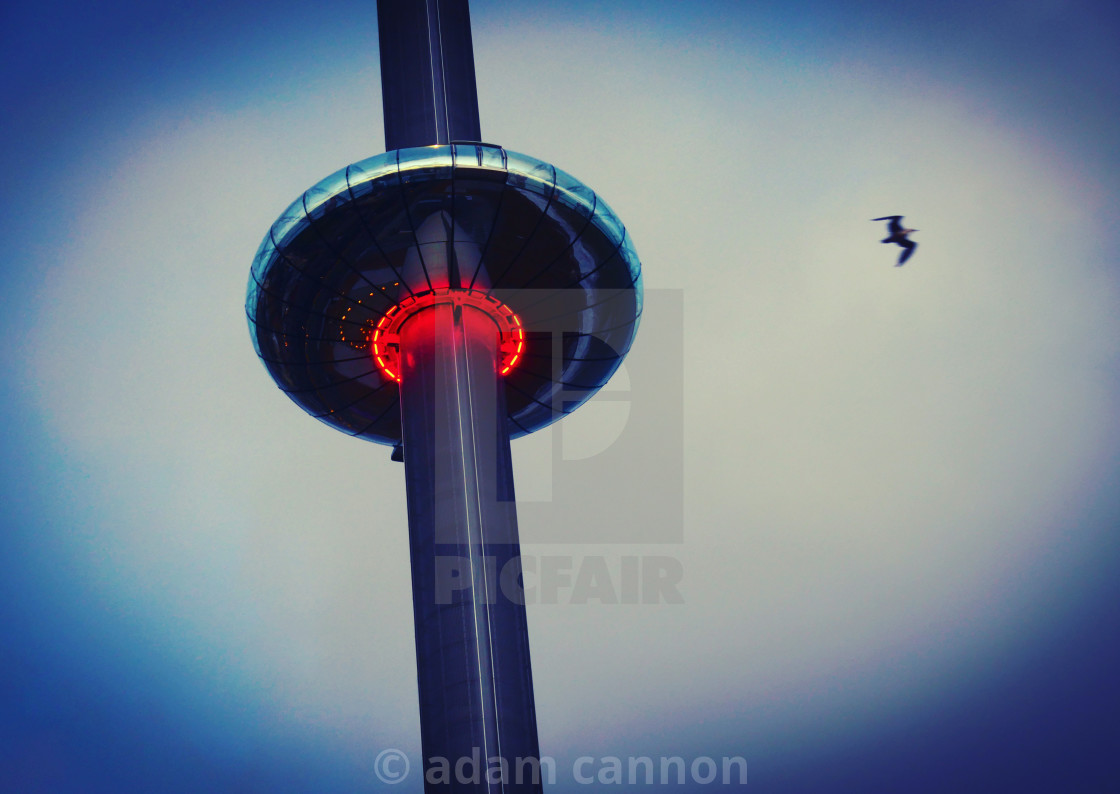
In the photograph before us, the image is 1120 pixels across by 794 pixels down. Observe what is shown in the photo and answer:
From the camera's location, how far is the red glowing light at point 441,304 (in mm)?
20203

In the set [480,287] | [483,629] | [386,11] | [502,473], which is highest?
[386,11]

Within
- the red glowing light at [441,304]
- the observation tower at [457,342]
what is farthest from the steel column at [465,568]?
the red glowing light at [441,304]

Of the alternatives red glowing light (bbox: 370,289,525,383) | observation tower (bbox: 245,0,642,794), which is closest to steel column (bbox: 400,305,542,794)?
observation tower (bbox: 245,0,642,794)

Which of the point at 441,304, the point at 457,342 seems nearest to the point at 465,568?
the point at 457,342

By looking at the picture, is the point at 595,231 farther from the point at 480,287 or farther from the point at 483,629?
the point at 483,629

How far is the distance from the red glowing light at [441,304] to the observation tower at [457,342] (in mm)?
37

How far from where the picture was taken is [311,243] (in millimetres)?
19359

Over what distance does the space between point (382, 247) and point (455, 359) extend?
9.11ft

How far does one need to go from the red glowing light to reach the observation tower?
0.04 metres

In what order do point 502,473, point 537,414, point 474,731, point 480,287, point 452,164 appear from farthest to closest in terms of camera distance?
point 537,414, point 480,287, point 452,164, point 502,473, point 474,731

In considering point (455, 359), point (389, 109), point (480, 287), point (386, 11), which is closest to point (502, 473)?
point (455, 359)

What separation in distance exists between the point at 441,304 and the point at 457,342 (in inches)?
40.6

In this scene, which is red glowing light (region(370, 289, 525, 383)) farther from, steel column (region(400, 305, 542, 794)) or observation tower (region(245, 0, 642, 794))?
steel column (region(400, 305, 542, 794))

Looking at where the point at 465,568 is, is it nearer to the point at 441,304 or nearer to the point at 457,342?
the point at 457,342
